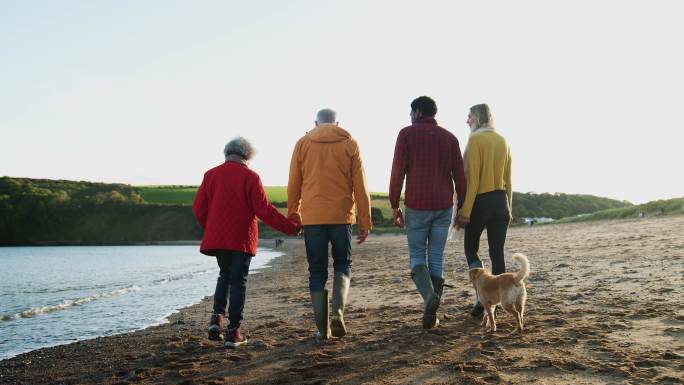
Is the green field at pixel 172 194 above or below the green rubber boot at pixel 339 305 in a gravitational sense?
above

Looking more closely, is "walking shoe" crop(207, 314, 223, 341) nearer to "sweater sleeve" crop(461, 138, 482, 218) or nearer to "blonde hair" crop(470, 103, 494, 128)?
"sweater sleeve" crop(461, 138, 482, 218)

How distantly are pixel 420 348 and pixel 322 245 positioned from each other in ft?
4.42

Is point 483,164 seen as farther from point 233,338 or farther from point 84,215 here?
point 84,215

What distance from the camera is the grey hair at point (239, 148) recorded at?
5.34 metres

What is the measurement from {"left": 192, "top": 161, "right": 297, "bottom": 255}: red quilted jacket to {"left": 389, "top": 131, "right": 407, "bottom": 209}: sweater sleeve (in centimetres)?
106

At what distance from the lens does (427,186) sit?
17.1 ft

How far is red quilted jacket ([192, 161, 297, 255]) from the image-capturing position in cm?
511

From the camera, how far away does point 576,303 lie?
6.27 meters

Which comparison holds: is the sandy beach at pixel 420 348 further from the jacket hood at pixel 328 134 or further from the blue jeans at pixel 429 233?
the jacket hood at pixel 328 134

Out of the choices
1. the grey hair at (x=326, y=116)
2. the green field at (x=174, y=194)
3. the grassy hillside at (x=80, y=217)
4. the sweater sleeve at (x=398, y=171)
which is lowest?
the grassy hillside at (x=80, y=217)

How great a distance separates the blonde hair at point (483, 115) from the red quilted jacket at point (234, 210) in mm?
2341

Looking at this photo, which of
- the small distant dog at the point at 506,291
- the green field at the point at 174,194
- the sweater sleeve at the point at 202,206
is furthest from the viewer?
the green field at the point at 174,194

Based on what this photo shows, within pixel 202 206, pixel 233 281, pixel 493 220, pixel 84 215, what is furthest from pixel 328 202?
pixel 84 215

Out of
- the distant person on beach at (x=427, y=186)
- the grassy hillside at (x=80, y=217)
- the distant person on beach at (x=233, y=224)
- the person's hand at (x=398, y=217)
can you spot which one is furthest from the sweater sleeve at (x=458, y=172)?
the grassy hillside at (x=80, y=217)
